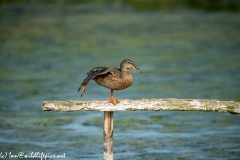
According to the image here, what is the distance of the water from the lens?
11.5 meters

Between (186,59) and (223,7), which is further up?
(223,7)

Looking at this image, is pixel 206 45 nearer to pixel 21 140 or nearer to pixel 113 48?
pixel 113 48

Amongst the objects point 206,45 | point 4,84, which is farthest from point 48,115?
point 206,45

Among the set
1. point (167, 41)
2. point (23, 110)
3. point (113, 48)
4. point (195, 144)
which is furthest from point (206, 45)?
point (195, 144)

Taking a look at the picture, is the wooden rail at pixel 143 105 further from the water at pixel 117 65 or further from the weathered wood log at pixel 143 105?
the water at pixel 117 65

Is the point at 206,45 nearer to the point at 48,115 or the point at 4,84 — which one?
the point at 4,84

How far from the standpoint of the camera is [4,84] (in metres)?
17.6

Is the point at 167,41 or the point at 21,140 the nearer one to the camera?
the point at 21,140

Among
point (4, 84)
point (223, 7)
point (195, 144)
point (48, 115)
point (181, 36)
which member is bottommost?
point (195, 144)

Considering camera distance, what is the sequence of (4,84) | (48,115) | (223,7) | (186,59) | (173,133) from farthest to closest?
(223,7)
(186,59)
(4,84)
(48,115)
(173,133)

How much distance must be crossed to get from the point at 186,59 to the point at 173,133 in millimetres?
9246

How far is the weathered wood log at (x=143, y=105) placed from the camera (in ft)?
Result: 27.6

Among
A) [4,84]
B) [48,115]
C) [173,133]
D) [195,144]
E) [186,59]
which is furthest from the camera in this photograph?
[186,59]

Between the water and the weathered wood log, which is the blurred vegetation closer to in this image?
the water
